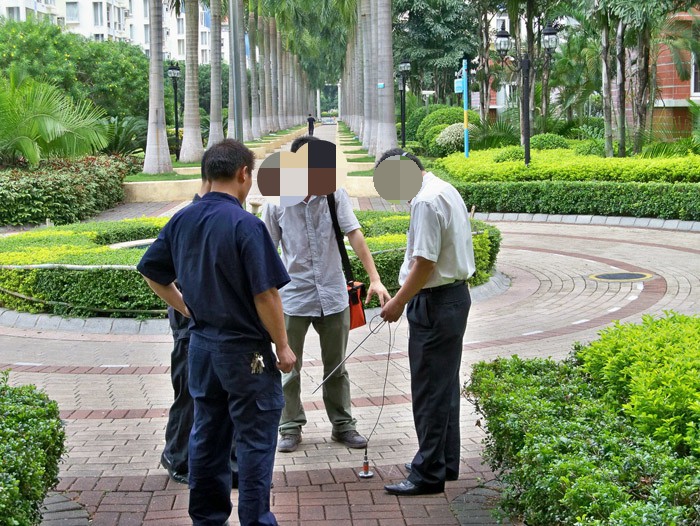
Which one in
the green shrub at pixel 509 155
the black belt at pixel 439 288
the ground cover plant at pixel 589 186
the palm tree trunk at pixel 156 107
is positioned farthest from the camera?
the palm tree trunk at pixel 156 107

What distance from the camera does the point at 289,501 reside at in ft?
16.4

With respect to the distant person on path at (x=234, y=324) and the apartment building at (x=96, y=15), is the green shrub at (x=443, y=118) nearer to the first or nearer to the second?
the apartment building at (x=96, y=15)

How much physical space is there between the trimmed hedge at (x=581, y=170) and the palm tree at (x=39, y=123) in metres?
8.12

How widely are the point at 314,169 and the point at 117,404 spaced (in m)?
2.80

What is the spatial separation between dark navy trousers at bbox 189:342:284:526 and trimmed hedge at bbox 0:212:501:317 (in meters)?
5.55

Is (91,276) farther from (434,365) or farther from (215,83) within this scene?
(215,83)

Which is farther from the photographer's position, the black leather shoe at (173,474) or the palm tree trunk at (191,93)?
the palm tree trunk at (191,93)

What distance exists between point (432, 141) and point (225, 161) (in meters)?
28.3

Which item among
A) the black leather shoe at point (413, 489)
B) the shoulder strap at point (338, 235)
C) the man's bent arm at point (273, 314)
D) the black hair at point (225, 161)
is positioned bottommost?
the black leather shoe at point (413, 489)

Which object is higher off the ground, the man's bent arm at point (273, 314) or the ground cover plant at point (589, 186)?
the ground cover plant at point (589, 186)

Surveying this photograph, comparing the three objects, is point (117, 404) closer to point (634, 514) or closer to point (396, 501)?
point (396, 501)

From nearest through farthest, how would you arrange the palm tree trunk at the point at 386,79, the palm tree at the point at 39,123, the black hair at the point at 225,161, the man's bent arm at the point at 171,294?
the black hair at the point at 225,161 < the man's bent arm at the point at 171,294 < the palm tree at the point at 39,123 < the palm tree trunk at the point at 386,79

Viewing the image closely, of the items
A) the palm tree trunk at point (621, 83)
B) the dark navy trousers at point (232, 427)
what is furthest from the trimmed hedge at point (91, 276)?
the palm tree trunk at point (621, 83)

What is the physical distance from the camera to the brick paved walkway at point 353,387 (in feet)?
16.1
